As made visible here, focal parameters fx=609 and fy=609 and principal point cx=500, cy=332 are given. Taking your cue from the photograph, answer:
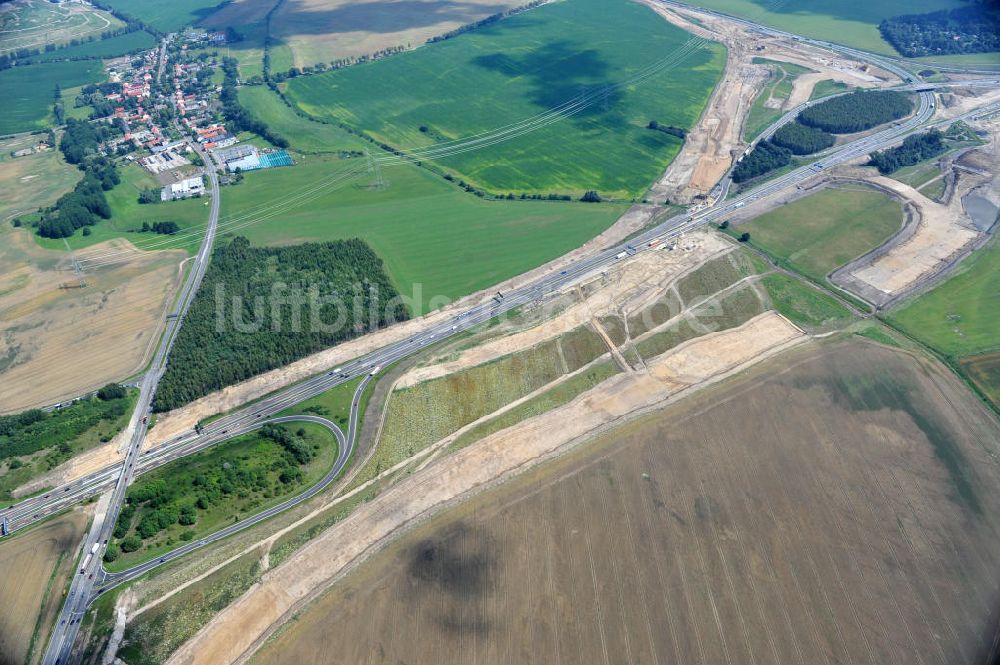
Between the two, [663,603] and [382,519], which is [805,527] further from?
[382,519]

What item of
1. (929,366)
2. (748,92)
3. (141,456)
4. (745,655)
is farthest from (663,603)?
(748,92)

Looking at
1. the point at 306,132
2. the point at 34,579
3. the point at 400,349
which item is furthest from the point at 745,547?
the point at 306,132

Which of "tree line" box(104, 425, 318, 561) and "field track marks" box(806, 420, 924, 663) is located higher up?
"field track marks" box(806, 420, 924, 663)

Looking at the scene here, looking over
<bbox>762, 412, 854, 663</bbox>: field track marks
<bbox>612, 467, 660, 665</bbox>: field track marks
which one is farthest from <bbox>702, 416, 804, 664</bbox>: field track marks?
<bbox>612, 467, 660, 665</bbox>: field track marks

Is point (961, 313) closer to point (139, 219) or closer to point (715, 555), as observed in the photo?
point (715, 555)

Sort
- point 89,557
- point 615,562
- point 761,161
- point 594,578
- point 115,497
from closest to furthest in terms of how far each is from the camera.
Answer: point 594,578 < point 615,562 < point 89,557 < point 115,497 < point 761,161

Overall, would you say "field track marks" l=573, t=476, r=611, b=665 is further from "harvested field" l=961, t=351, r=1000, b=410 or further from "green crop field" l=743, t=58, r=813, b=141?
"green crop field" l=743, t=58, r=813, b=141
